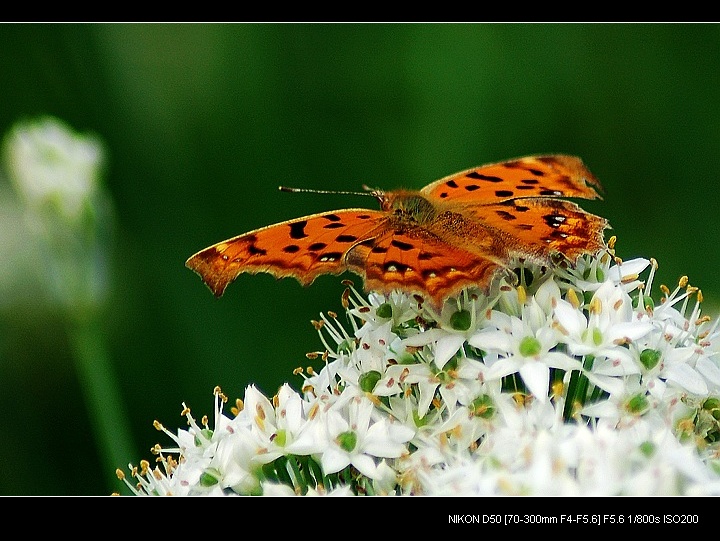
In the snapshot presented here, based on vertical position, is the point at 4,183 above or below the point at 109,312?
above

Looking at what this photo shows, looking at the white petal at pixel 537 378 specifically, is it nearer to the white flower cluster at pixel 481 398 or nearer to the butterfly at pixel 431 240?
the white flower cluster at pixel 481 398

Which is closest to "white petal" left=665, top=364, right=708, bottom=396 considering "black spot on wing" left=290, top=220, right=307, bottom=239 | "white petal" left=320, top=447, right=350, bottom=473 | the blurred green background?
"white petal" left=320, top=447, right=350, bottom=473

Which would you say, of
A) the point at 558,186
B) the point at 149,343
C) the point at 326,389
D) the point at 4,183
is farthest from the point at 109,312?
the point at 558,186

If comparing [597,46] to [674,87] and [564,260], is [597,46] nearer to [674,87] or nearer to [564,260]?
[674,87]

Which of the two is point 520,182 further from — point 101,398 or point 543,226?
point 101,398

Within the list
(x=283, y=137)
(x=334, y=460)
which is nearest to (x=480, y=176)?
Result: (x=334, y=460)

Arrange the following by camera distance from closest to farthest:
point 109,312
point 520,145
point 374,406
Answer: point 374,406 → point 109,312 → point 520,145

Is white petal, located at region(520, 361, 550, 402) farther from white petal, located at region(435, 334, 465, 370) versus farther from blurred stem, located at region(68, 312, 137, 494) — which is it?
blurred stem, located at region(68, 312, 137, 494)
